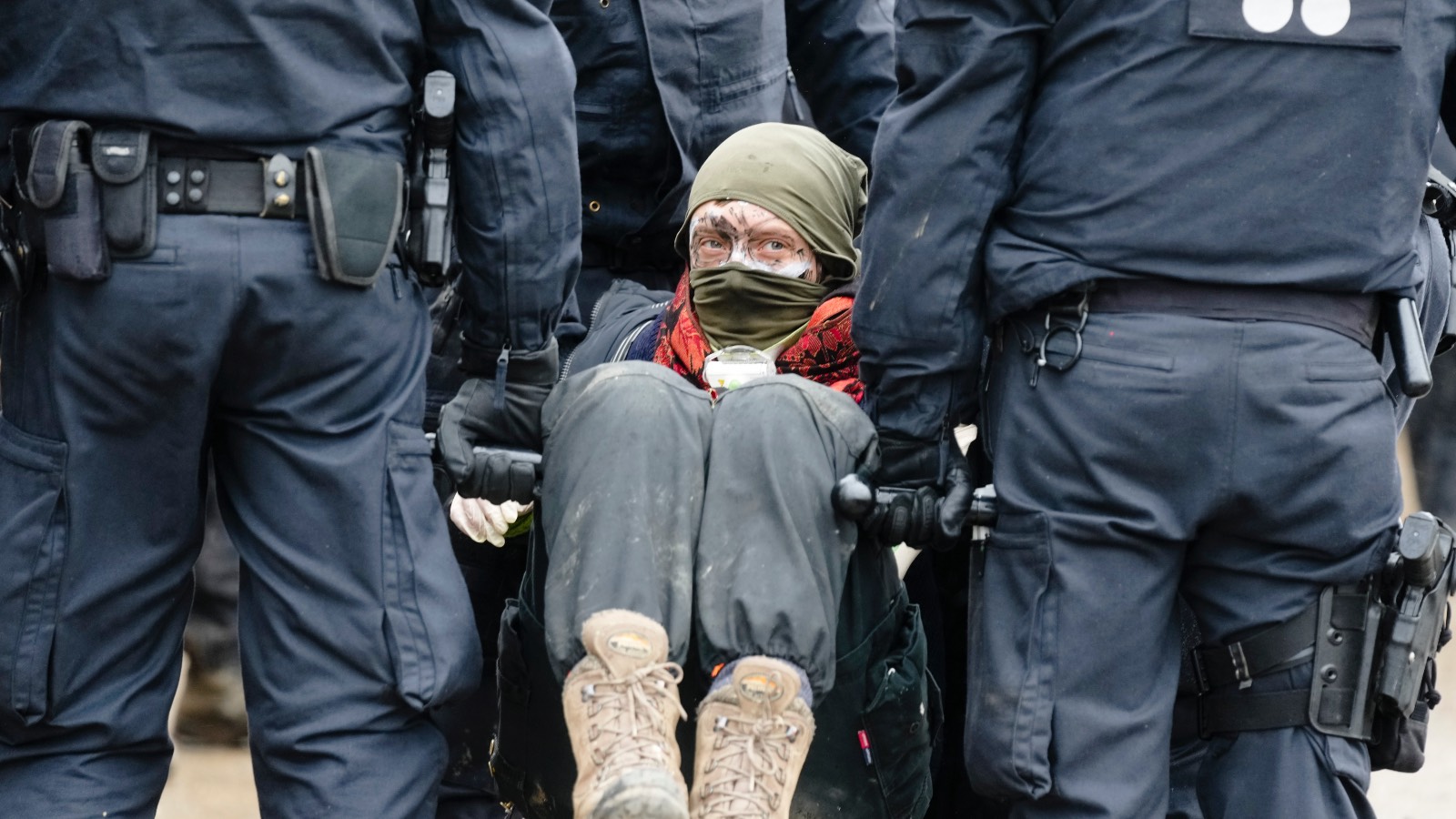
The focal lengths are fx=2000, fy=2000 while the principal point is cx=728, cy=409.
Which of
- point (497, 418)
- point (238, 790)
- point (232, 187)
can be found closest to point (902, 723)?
point (497, 418)

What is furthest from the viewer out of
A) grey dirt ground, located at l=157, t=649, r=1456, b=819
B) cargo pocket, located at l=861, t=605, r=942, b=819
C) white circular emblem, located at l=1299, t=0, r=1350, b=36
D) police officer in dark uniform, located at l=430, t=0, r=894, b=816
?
grey dirt ground, located at l=157, t=649, r=1456, b=819

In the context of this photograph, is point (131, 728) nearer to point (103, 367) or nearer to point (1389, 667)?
point (103, 367)

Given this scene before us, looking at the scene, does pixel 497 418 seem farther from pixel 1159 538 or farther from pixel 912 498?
pixel 1159 538

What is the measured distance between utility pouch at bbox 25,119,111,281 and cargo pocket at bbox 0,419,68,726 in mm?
294

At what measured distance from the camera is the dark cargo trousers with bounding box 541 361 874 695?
10.5ft

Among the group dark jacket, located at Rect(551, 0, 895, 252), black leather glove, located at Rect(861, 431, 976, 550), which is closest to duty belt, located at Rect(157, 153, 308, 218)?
black leather glove, located at Rect(861, 431, 976, 550)

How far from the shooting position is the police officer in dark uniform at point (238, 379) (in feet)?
10.1

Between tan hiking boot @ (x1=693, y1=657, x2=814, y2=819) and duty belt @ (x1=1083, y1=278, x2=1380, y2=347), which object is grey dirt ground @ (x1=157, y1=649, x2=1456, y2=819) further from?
duty belt @ (x1=1083, y1=278, x2=1380, y2=347)

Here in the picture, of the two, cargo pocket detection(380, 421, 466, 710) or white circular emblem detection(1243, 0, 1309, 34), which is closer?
white circular emblem detection(1243, 0, 1309, 34)

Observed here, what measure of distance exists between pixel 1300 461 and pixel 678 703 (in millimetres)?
1032

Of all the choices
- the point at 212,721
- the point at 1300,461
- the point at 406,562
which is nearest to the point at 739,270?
the point at 406,562

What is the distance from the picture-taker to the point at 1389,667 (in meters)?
3.15

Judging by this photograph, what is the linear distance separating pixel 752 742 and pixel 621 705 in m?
0.22

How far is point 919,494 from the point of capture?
3.40 metres
